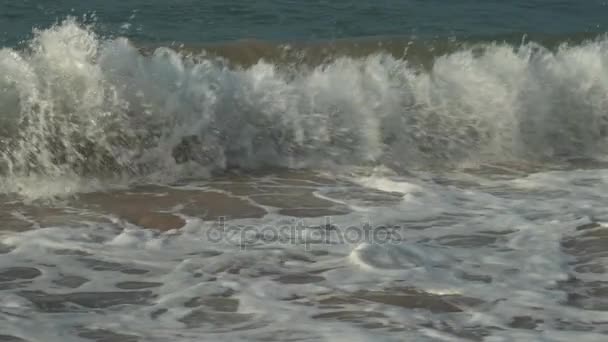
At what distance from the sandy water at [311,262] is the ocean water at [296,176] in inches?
0.7

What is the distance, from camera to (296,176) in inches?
284

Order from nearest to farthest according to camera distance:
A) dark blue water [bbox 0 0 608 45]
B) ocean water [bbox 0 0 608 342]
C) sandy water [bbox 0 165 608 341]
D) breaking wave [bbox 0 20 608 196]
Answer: sandy water [bbox 0 165 608 341], ocean water [bbox 0 0 608 342], breaking wave [bbox 0 20 608 196], dark blue water [bbox 0 0 608 45]

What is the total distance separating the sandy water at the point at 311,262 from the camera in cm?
419

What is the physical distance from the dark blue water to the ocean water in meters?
0.04

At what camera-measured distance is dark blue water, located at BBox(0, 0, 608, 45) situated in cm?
1076

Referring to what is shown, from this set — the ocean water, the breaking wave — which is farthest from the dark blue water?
the breaking wave

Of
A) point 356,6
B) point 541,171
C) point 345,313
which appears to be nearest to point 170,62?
point 541,171

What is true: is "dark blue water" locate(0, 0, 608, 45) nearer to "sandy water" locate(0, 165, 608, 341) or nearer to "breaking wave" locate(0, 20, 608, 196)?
"breaking wave" locate(0, 20, 608, 196)

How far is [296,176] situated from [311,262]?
2.17 metres

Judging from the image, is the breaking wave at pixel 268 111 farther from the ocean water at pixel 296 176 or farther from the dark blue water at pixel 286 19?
the dark blue water at pixel 286 19

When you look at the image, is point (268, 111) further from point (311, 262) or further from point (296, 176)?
point (311, 262)

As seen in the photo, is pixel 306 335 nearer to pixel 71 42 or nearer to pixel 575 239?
pixel 575 239

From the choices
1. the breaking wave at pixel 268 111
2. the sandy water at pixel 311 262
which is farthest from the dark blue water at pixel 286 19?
the sandy water at pixel 311 262

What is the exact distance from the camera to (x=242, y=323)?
165 inches
